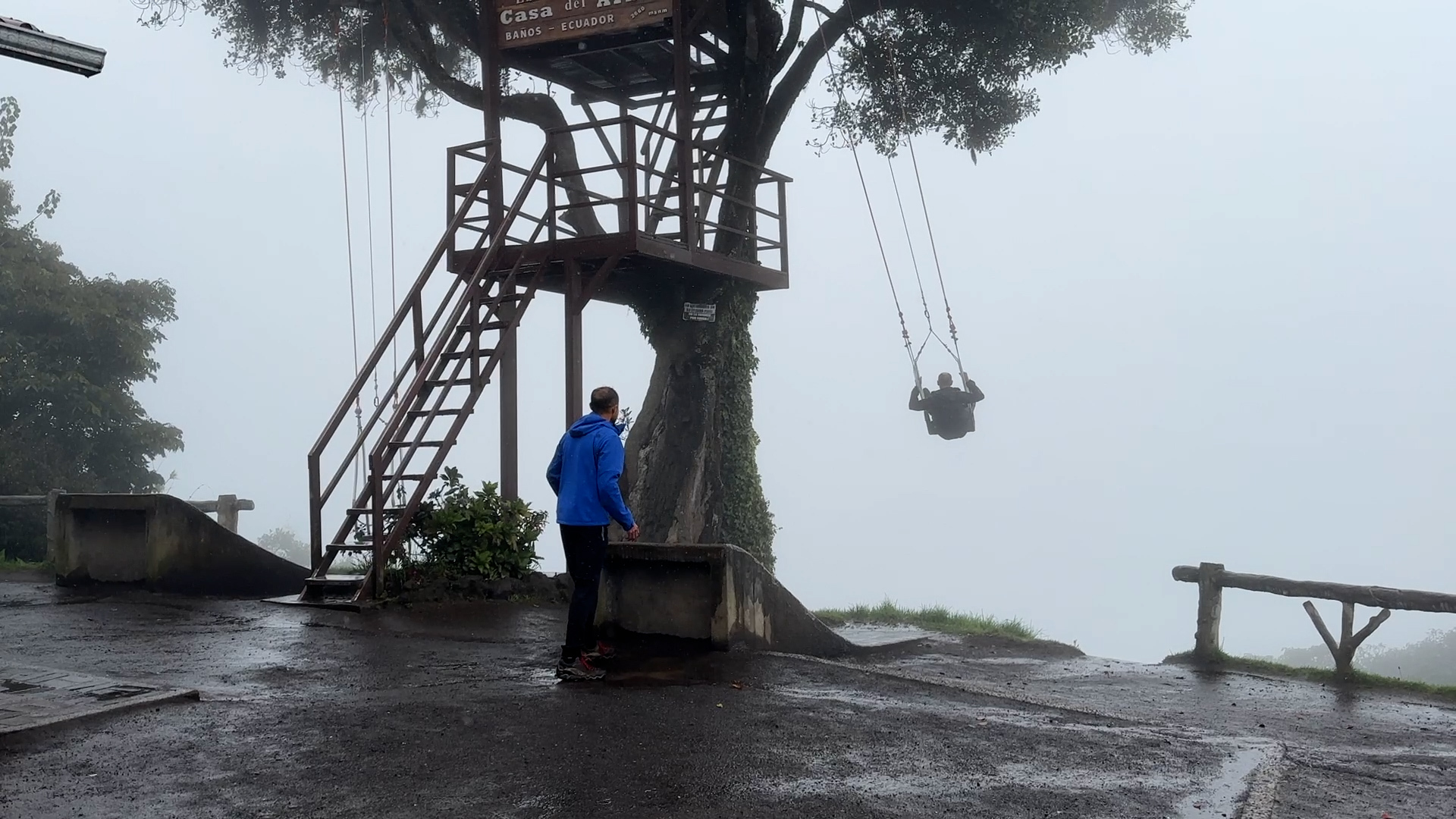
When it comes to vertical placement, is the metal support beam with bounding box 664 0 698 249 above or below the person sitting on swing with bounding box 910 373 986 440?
above

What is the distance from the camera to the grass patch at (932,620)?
1388cm

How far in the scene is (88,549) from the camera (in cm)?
1317

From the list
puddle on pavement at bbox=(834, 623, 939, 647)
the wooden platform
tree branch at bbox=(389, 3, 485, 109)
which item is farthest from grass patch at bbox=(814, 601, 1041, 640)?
tree branch at bbox=(389, 3, 485, 109)

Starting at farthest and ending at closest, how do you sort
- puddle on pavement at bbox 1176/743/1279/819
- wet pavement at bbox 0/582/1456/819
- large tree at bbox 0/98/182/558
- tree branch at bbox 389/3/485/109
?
large tree at bbox 0/98/182/558
tree branch at bbox 389/3/485/109
puddle on pavement at bbox 1176/743/1279/819
wet pavement at bbox 0/582/1456/819

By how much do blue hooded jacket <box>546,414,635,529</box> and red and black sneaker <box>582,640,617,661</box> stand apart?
2.90 feet

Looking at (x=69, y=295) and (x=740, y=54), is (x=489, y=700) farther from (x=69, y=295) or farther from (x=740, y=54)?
(x=69, y=295)

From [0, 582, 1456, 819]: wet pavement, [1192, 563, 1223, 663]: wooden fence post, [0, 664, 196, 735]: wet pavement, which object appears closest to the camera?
[0, 582, 1456, 819]: wet pavement

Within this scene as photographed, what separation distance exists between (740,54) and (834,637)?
9.65 m

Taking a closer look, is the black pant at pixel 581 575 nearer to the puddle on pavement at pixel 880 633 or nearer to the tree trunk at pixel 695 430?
the puddle on pavement at pixel 880 633

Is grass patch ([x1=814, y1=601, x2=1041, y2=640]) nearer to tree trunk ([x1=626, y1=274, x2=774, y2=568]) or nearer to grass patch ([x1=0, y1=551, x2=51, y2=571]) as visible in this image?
tree trunk ([x1=626, y1=274, x2=774, y2=568])

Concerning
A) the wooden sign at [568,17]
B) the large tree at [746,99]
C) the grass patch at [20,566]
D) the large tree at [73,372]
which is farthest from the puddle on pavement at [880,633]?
the large tree at [73,372]

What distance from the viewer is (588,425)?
8.41 m

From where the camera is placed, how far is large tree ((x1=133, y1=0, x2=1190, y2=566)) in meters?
17.7

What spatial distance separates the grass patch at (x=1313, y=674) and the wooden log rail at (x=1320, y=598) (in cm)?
8
